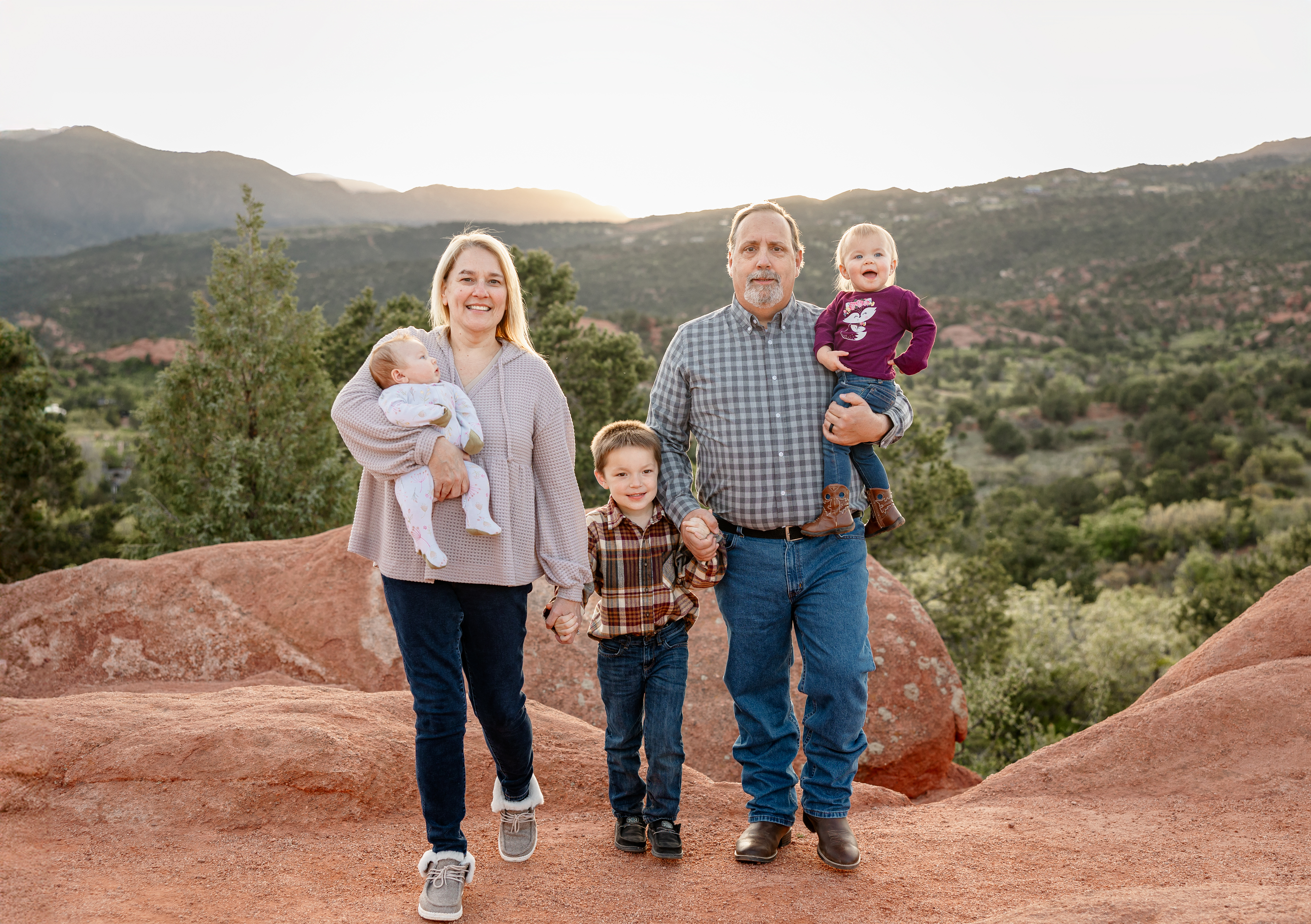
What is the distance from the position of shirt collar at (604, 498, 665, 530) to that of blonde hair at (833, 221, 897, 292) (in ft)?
3.87

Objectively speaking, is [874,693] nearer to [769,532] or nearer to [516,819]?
[769,532]

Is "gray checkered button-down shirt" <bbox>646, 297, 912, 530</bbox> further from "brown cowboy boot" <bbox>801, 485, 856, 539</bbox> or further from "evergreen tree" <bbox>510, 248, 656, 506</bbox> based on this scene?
"evergreen tree" <bbox>510, 248, 656, 506</bbox>

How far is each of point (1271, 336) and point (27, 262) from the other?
300ft

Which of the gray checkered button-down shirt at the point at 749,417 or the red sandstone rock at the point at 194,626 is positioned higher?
the gray checkered button-down shirt at the point at 749,417

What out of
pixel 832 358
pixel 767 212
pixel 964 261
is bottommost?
pixel 832 358

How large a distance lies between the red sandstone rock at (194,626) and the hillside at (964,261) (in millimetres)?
34767

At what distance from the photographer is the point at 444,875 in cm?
297

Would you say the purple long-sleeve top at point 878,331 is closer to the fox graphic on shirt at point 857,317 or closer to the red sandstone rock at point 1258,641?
the fox graphic on shirt at point 857,317

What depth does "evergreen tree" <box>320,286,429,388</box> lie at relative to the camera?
18203 mm

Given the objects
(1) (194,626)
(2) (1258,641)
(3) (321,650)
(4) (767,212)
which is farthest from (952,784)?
(1) (194,626)

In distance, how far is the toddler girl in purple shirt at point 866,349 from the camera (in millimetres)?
3520

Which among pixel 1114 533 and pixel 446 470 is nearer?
pixel 446 470

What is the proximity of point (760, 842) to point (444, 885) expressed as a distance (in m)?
1.25

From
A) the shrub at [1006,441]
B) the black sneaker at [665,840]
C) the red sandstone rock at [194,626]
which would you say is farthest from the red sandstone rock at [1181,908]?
the shrub at [1006,441]
